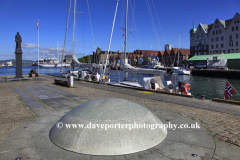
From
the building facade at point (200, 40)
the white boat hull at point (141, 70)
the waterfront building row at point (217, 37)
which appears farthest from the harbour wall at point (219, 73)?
the white boat hull at point (141, 70)

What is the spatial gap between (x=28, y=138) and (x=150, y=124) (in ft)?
10.4

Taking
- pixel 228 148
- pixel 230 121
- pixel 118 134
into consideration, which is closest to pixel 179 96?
pixel 230 121

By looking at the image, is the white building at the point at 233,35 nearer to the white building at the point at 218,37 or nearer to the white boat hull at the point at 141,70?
the white building at the point at 218,37

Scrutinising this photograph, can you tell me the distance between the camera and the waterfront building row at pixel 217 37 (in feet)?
226

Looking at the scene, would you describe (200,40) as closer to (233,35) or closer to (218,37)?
(218,37)

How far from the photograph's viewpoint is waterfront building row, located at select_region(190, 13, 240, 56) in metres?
68.8

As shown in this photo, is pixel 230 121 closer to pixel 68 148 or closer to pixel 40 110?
pixel 68 148

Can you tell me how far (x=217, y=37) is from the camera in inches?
2982

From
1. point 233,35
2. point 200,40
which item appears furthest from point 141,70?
point 200,40

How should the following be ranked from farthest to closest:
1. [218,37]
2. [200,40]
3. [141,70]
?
[200,40] < [218,37] < [141,70]

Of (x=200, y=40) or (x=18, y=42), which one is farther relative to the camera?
(x=200, y=40)

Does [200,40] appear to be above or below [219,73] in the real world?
above

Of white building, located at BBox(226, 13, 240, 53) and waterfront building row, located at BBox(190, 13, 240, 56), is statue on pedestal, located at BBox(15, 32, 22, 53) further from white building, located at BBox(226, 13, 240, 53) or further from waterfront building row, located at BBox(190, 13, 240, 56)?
white building, located at BBox(226, 13, 240, 53)

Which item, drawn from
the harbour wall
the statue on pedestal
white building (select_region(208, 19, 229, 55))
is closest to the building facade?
white building (select_region(208, 19, 229, 55))
